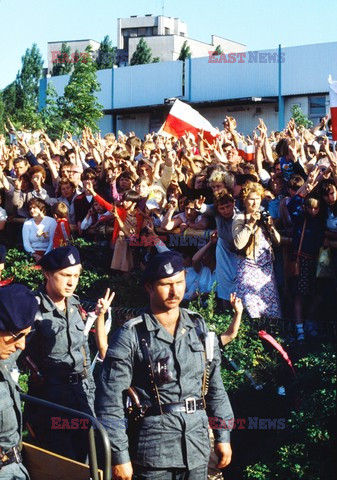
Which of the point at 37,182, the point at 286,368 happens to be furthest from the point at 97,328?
the point at 37,182

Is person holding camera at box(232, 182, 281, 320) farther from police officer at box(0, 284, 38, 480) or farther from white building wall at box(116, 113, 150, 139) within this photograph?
white building wall at box(116, 113, 150, 139)

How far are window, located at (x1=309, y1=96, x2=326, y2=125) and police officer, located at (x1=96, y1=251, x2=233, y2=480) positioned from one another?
130 ft

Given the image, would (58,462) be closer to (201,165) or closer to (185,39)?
(201,165)

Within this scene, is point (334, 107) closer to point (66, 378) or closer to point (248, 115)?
point (66, 378)

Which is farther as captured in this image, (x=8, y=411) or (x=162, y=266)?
(x=162, y=266)

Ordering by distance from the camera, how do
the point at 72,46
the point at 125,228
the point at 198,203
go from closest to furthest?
the point at 198,203, the point at 125,228, the point at 72,46

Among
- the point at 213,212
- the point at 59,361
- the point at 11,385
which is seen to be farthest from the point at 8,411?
the point at 213,212

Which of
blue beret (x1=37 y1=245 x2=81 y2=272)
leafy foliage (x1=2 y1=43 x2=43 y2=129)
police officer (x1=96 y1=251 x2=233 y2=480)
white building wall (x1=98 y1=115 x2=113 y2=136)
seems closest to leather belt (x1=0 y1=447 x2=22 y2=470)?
police officer (x1=96 y1=251 x2=233 y2=480)

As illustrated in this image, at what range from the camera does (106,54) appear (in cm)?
6812

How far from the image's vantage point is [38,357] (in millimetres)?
6449

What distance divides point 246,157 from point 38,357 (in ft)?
24.9

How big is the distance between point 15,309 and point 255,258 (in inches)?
178

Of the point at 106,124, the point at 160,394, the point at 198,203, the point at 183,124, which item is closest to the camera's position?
the point at 160,394

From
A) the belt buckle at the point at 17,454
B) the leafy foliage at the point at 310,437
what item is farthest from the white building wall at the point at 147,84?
the belt buckle at the point at 17,454
